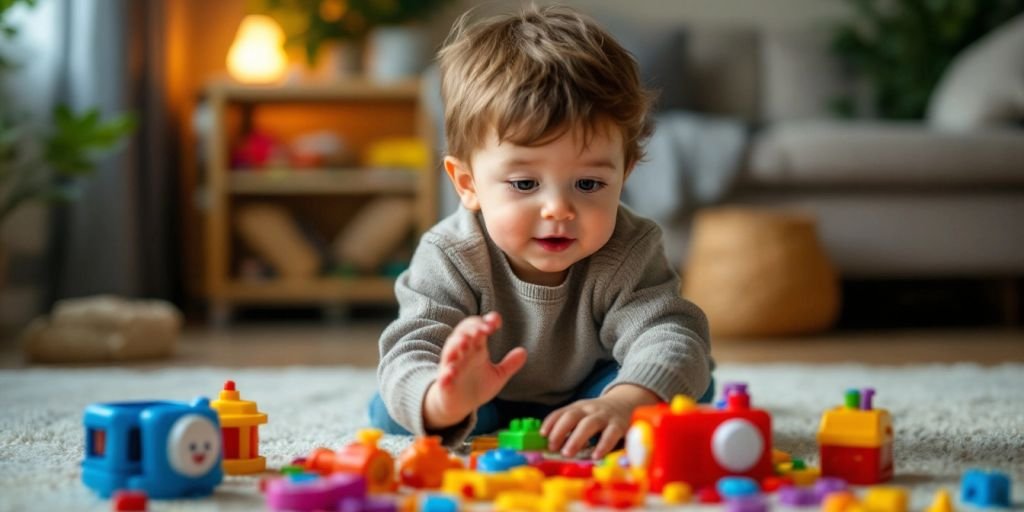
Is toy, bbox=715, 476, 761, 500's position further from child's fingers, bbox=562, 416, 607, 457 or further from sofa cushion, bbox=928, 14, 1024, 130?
sofa cushion, bbox=928, 14, 1024, 130

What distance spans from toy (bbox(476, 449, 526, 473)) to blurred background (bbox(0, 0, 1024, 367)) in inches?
47.1

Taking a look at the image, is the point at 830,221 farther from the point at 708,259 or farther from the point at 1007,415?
the point at 1007,415

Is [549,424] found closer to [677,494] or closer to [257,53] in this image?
[677,494]

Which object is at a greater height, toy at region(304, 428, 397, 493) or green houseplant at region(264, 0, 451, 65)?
green houseplant at region(264, 0, 451, 65)

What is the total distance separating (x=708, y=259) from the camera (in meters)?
2.57

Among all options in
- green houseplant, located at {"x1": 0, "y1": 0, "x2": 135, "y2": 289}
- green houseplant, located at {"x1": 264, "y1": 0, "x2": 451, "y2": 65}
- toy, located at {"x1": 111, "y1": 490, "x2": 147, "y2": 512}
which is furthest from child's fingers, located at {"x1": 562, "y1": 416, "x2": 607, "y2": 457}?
green houseplant, located at {"x1": 264, "y1": 0, "x2": 451, "y2": 65}

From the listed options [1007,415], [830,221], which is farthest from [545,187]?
[830,221]

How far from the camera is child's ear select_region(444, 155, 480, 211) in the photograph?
116cm

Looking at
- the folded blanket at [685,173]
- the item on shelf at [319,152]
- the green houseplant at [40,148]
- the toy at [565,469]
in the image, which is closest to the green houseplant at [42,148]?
the green houseplant at [40,148]

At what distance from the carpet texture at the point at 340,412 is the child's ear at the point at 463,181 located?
25 cm

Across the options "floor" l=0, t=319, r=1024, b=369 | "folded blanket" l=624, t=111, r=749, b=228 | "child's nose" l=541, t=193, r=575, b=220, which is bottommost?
"floor" l=0, t=319, r=1024, b=369

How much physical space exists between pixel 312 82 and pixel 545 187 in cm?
211

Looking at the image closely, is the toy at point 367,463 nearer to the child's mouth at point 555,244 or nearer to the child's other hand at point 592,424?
the child's other hand at point 592,424

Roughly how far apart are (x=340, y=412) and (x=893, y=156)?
1616 millimetres
